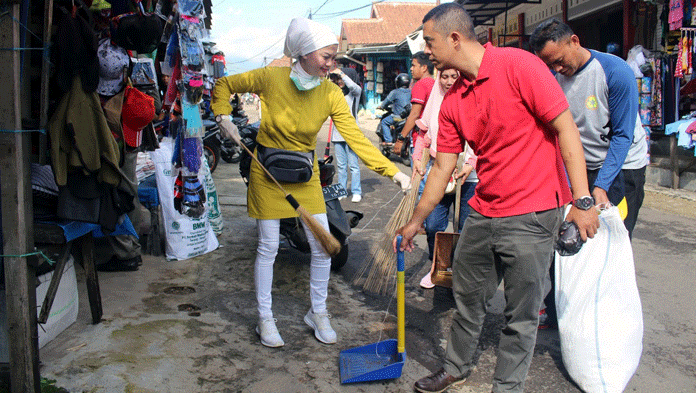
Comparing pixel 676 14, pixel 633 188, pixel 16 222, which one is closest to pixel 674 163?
pixel 676 14

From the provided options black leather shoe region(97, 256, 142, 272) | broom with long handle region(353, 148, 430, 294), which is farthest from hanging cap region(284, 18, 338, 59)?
black leather shoe region(97, 256, 142, 272)

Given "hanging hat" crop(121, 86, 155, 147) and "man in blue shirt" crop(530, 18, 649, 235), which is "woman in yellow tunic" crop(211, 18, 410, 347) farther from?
"man in blue shirt" crop(530, 18, 649, 235)

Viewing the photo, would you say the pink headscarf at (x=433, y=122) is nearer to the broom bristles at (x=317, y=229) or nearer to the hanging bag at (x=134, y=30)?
the broom bristles at (x=317, y=229)

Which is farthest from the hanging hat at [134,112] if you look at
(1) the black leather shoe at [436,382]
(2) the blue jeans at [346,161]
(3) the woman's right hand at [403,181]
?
(2) the blue jeans at [346,161]

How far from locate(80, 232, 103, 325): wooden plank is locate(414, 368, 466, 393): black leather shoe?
192 cm

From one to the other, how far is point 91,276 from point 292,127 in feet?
4.87

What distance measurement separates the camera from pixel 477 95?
8.36 feet

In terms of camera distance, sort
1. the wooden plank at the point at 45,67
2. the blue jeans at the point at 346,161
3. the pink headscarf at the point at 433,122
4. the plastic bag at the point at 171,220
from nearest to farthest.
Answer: the wooden plank at the point at 45,67 → the pink headscarf at the point at 433,122 → the plastic bag at the point at 171,220 → the blue jeans at the point at 346,161

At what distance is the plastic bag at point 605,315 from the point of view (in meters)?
2.87

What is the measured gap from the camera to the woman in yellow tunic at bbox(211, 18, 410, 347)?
3.27 meters

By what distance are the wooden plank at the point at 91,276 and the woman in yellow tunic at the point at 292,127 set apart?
944mm

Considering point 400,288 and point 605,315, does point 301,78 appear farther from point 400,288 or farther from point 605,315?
point 605,315

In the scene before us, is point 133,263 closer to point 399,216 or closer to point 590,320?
point 399,216

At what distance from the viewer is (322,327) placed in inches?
137
